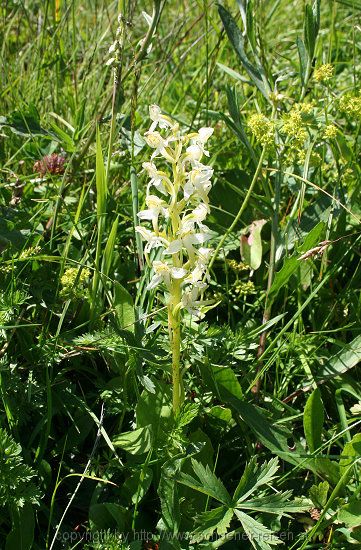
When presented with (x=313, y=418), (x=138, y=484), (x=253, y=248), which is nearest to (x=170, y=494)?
(x=138, y=484)

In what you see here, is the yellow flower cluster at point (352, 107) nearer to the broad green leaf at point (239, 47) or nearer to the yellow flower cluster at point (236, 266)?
the broad green leaf at point (239, 47)

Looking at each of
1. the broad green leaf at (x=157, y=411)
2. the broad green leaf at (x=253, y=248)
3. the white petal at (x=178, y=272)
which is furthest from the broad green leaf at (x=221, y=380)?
the broad green leaf at (x=253, y=248)

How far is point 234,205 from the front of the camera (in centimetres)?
258

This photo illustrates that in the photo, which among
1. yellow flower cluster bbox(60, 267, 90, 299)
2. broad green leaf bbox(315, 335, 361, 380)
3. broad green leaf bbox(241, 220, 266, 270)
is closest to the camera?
yellow flower cluster bbox(60, 267, 90, 299)

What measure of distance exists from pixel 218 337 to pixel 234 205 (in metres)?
0.80

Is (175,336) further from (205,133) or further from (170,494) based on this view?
(205,133)

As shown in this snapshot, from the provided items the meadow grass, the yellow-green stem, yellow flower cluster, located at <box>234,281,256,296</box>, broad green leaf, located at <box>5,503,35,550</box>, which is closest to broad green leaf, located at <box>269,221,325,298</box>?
the meadow grass

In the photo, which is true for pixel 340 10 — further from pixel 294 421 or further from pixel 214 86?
pixel 294 421

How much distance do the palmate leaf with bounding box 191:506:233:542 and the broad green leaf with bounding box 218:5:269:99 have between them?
4.19 feet

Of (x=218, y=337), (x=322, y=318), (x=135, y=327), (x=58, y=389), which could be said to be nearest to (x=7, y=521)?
(x=58, y=389)

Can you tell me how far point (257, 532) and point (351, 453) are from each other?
14.0 inches

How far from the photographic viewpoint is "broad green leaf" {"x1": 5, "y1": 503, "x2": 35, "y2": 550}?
5.57 ft

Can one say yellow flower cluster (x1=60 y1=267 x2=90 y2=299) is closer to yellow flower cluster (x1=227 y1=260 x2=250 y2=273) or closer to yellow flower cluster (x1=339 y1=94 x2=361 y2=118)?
yellow flower cluster (x1=227 y1=260 x2=250 y2=273)

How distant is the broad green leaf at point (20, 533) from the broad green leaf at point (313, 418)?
71 centimetres
